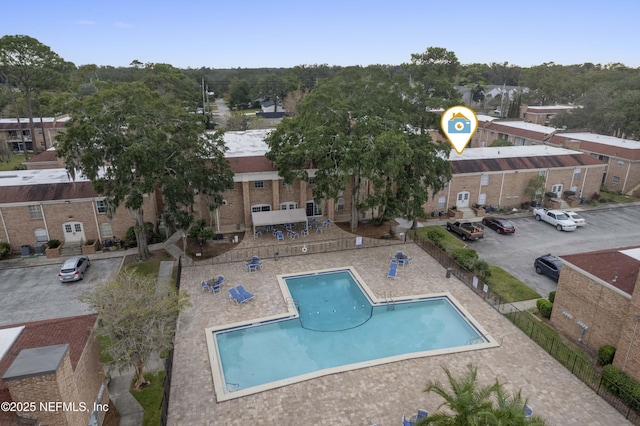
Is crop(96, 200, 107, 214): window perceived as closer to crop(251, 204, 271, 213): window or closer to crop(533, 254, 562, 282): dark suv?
crop(251, 204, 271, 213): window

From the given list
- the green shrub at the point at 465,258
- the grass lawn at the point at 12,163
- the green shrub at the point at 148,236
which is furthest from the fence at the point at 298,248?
the grass lawn at the point at 12,163

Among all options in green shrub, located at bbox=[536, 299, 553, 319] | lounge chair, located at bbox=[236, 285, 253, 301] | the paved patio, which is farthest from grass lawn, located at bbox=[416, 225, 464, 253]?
lounge chair, located at bbox=[236, 285, 253, 301]

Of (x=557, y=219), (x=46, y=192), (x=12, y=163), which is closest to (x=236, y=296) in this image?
(x=46, y=192)

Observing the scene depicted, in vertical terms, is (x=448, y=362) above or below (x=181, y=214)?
below

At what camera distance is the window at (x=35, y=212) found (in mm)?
28719

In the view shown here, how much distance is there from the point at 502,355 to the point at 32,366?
18.4 metres

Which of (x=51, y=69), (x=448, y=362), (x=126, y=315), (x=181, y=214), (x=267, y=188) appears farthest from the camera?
(x=51, y=69)

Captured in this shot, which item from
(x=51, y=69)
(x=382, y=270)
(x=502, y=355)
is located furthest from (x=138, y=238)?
(x=51, y=69)

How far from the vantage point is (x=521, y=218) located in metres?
37.9

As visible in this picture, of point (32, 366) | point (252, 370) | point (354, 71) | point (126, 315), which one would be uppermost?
point (354, 71)

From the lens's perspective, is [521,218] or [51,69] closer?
[521,218]

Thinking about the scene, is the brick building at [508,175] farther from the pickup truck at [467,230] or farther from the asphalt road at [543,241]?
the pickup truck at [467,230]

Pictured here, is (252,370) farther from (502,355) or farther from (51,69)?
(51,69)

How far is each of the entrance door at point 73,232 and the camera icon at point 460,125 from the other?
28666 mm
